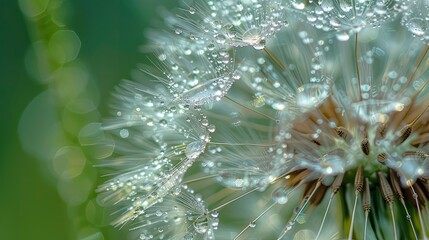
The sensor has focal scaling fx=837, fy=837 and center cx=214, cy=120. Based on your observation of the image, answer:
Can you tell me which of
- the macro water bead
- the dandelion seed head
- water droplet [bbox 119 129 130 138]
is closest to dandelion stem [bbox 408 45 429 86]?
the macro water bead

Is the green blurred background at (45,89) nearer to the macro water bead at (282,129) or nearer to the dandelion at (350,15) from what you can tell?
the macro water bead at (282,129)

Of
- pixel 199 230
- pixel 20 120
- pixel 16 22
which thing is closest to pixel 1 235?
pixel 20 120

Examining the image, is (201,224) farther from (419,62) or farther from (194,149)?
(419,62)

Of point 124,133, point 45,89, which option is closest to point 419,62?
point 124,133

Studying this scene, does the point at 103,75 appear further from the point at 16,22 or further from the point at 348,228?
the point at 348,228

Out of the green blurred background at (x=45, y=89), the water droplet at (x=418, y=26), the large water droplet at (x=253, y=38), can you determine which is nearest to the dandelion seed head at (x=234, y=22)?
the large water droplet at (x=253, y=38)

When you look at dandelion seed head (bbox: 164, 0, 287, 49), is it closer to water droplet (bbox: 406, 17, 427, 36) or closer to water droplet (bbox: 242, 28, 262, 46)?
water droplet (bbox: 242, 28, 262, 46)
